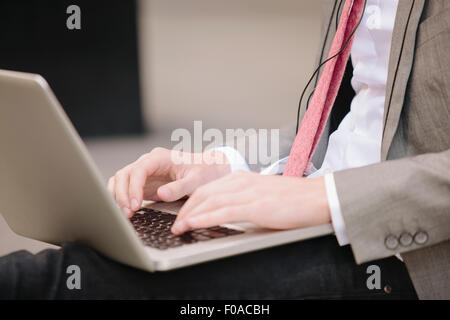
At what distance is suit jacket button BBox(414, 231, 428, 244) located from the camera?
692mm

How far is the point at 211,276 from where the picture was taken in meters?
0.68

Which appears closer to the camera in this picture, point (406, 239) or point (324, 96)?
point (406, 239)

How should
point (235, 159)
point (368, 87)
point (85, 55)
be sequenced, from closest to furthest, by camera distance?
point (368, 87), point (235, 159), point (85, 55)

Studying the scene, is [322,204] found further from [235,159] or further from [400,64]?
[235,159]

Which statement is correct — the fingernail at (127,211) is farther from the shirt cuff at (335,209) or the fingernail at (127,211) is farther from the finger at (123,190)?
the shirt cuff at (335,209)

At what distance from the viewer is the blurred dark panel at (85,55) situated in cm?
363

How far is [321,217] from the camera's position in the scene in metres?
0.68

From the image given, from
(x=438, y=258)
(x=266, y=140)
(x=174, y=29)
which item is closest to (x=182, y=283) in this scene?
(x=438, y=258)

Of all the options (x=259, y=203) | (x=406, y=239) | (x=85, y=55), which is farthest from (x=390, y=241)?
(x=85, y=55)

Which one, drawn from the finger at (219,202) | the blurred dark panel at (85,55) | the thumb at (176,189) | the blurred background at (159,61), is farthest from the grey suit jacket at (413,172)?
the blurred dark panel at (85,55)

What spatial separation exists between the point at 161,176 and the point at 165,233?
0.90 ft
